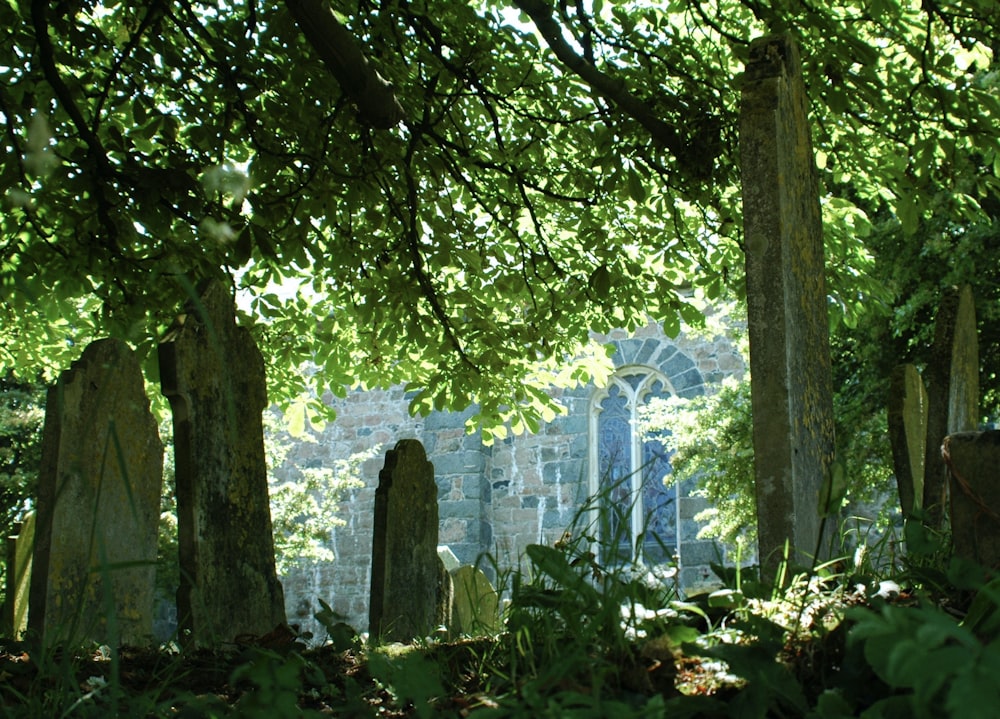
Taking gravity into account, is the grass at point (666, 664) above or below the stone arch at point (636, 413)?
below

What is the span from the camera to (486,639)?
2883 mm

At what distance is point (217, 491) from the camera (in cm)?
434

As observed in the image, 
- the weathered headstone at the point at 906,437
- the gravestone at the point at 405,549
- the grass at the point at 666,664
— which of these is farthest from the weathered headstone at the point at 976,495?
the gravestone at the point at 405,549

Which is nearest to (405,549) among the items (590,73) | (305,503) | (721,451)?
(590,73)

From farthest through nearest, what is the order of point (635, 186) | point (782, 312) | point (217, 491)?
point (635, 186), point (217, 491), point (782, 312)

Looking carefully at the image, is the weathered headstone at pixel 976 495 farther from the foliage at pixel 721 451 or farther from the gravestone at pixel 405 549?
the foliage at pixel 721 451

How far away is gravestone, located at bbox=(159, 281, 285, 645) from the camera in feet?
13.7

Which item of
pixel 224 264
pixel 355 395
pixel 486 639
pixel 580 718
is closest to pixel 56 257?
pixel 224 264

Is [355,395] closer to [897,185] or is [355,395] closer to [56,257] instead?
[56,257]

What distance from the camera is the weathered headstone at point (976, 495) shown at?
2.78 metres

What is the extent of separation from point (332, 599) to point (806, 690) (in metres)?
15.3

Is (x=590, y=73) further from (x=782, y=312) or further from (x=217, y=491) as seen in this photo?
(x=217, y=491)

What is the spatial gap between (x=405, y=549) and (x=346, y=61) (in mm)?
2658

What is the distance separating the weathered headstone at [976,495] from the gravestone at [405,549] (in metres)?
3.25
